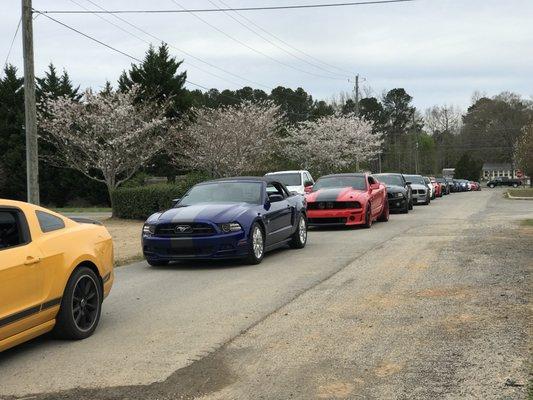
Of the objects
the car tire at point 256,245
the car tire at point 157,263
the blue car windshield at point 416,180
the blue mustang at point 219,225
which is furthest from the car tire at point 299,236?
the blue car windshield at point 416,180

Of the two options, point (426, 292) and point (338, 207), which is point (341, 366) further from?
point (338, 207)

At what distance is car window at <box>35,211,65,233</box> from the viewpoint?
5.62 meters

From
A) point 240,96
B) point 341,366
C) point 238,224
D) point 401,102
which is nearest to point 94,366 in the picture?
point 341,366

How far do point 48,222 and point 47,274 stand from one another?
63 cm

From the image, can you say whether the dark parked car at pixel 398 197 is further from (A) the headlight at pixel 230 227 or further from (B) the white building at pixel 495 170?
(B) the white building at pixel 495 170

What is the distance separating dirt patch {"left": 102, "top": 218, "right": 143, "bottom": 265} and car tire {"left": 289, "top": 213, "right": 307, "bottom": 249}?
3.05 metres

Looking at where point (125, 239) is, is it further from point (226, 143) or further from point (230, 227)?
point (226, 143)

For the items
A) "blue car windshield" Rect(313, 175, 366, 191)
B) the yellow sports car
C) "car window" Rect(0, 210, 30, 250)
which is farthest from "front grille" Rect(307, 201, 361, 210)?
"car window" Rect(0, 210, 30, 250)

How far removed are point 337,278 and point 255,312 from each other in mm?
2300

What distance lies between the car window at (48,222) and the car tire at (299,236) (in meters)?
6.83

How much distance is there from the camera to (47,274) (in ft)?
17.4

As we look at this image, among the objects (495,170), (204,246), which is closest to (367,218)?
(204,246)

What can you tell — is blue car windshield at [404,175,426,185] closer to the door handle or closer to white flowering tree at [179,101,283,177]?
white flowering tree at [179,101,283,177]

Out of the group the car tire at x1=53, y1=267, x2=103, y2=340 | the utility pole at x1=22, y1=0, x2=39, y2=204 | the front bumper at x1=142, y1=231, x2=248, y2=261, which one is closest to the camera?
the car tire at x1=53, y1=267, x2=103, y2=340
